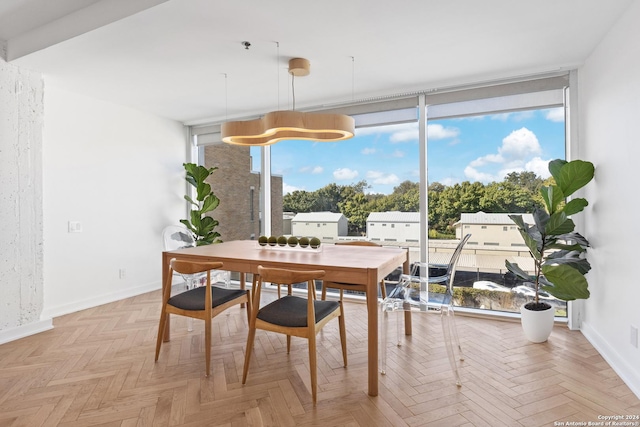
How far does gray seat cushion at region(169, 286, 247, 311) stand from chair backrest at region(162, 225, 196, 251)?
2020 mm

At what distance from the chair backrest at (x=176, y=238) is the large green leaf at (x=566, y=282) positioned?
405 centimetres

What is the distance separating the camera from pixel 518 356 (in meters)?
2.74

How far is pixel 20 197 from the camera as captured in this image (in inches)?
128

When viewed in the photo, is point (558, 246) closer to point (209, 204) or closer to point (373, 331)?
point (373, 331)

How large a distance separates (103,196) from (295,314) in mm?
3303

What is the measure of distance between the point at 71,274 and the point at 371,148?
3709 mm

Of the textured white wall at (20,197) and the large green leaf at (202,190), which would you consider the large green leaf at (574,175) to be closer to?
the large green leaf at (202,190)


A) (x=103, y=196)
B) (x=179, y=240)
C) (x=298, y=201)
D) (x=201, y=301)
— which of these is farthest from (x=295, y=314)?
(x=103, y=196)

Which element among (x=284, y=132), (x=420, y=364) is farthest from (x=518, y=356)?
(x=284, y=132)

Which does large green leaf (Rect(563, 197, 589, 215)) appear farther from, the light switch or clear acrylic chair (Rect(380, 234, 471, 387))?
the light switch

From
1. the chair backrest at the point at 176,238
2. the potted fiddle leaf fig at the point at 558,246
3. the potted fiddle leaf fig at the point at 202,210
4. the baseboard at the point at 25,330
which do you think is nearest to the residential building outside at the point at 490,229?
the potted fiddle leaf fig at the point at 558,246

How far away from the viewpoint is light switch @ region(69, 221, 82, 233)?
399 cm

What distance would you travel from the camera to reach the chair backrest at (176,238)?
15.1 ft

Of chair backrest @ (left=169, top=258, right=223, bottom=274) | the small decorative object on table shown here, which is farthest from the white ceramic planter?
chair backrest @ (left=169, top=258, right=223, bottom=274)
